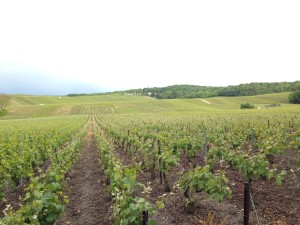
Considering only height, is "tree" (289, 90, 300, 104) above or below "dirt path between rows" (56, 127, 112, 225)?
below

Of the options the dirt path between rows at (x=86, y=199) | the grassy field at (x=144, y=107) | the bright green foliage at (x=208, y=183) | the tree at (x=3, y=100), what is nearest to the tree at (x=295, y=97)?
the grassy field at (x=144, y=107)

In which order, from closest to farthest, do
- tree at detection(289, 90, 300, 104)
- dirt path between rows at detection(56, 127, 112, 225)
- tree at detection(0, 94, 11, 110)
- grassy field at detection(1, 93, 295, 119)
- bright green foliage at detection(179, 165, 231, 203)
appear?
bright green foliage at detection(179, 165, 231, 203) → dirt path between rows at detection(56, 127, 112, 225) → grassy field at detection(1, 93, 295, 119) → tree at detection(0, 94, 11, 110) → tree at detection(289, 90, 300, 104)

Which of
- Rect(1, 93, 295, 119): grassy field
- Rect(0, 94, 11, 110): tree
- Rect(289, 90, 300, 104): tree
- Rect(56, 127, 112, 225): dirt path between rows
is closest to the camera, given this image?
Rect(56, 127, 112, 225): dirt path between rows

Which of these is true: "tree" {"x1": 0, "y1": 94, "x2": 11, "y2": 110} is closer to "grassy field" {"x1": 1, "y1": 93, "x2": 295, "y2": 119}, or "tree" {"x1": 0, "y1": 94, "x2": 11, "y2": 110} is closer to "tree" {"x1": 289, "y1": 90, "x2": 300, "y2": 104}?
"grassy field" {"x1": 1, "y1": 93, "x2": 295, "y2": 119}

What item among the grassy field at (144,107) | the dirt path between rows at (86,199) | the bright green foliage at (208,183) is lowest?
the grassy field at (144,107)

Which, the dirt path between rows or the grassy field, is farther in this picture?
the grassy field

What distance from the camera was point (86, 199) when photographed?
8.32 metres

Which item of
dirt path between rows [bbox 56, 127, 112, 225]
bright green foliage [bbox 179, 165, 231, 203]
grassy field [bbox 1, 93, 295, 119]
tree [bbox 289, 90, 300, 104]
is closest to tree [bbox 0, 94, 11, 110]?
grassy field [bbox 1, 93, 295, 119]

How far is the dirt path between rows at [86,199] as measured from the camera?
6824 mm

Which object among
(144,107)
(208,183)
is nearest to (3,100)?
(144,107)

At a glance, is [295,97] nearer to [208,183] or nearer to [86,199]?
[86,199]

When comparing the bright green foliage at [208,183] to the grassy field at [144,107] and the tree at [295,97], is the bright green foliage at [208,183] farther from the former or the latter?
the tree at [295,97]

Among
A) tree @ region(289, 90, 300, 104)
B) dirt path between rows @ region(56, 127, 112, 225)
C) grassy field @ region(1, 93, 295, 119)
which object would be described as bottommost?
grassy field @ region(1, 93, 295, 119)

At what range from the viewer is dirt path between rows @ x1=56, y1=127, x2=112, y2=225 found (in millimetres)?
6824
